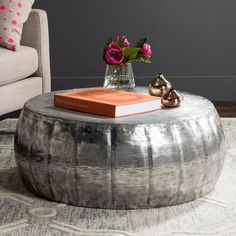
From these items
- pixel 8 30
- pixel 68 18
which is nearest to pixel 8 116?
pixel 8 30

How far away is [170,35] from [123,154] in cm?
269

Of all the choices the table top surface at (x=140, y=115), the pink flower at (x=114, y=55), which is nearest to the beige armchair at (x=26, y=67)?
the table top surface at (x=140, y=115)

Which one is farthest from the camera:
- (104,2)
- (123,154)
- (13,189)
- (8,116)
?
(104,2)

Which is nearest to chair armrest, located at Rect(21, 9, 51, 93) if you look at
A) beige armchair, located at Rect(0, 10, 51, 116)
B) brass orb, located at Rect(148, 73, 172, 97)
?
beige armchair, located at Rect(0, 10, 51, 116)

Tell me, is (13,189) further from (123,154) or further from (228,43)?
(228,43)

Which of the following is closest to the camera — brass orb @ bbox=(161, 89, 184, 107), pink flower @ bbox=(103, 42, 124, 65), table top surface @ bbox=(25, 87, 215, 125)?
table top surface @ bbox=(25, 87, 215, 125)

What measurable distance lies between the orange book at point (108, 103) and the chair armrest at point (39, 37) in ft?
4.04

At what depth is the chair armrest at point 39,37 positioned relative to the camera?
355cm

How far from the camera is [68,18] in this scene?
185 inches

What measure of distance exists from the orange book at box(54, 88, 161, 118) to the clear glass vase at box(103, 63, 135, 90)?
0.55 ft

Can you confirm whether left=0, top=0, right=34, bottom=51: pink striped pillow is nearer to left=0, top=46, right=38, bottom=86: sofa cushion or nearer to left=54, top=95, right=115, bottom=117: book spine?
left=0, top=46, right=38, bottom=86: sofa cushion

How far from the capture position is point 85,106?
228 centimetres

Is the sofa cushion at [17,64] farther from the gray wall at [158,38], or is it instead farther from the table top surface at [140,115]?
the gray wall at [158,38]

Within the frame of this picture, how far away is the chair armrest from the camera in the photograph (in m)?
3.55
